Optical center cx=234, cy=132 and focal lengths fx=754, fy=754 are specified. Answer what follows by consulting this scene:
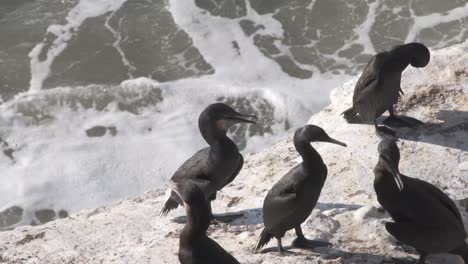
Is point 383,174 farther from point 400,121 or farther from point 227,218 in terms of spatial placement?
point 400,121

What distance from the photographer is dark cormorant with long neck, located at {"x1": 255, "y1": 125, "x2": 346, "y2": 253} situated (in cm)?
511

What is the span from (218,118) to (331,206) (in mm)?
1115

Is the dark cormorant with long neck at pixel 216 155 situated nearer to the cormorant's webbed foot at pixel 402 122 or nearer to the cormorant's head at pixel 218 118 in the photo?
the cormorant's head at pixel 218 118

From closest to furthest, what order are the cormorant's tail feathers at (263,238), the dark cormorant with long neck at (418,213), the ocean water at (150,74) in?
1. the dark cormorant with long neck at (418,213)
2. the cormorant's tail feathers at (263,238)
3. the ocean water at (150,74)

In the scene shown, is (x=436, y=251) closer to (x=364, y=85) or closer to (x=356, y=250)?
(x=356, y=250)

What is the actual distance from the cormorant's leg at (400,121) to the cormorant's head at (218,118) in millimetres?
1429

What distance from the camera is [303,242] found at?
535 cm

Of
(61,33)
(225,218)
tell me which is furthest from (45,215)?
(61,33)

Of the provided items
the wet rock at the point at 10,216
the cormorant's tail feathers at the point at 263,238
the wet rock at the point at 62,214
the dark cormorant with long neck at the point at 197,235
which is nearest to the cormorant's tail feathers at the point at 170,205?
the cormorant's tail feathers at the point at 263,238

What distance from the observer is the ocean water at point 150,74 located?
9.29m

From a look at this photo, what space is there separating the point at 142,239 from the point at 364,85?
2344mm

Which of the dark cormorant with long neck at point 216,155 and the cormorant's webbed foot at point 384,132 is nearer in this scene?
the dark cormorant with long neck at point 216,155

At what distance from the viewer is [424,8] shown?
1195 centimetres

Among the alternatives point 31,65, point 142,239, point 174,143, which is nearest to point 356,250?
point 142,239
